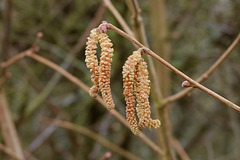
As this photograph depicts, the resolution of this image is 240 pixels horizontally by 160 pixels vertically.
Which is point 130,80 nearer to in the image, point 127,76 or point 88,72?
point 127,76

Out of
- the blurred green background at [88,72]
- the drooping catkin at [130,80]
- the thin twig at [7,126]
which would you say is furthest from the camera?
the blurred green background at [88,72]

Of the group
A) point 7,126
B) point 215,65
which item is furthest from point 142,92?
point 7,126

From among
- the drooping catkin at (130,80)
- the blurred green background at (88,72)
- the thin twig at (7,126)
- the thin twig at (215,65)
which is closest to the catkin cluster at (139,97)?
the drooping catkin at (130,80)

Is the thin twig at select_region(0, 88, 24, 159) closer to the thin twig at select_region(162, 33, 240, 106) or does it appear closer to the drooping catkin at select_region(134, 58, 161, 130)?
the thin twig at select_region(162, 33, 240, 106)

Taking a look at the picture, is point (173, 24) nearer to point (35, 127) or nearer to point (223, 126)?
point (223, 126)

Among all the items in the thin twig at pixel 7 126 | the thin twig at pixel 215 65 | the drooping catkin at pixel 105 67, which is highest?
the thin twig at pixel 7 126

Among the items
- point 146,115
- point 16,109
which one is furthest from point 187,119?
point 146,115

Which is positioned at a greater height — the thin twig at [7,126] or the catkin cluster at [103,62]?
the thin twig at [7,126]

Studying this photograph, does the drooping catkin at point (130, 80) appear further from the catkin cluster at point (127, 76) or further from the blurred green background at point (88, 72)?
the blurred green background at point (88, 72)

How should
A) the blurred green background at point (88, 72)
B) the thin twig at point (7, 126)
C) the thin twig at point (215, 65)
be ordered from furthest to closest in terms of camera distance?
the blurred green background at point (88, 72)
the thin twig at point (7, 126)
the thin twig at point (215, 65)
